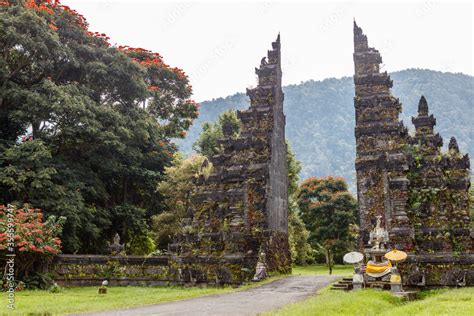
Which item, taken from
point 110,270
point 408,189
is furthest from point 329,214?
point 110,270

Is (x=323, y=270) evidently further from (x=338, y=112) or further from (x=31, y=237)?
(x=338, y=112)

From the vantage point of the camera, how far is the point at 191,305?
14148mm

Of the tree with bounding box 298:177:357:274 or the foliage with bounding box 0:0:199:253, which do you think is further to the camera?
the tree with bounding box 298:177:357:274

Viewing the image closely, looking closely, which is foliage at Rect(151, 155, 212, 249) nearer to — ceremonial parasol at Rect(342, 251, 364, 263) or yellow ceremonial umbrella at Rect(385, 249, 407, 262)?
ceremonial parasol at Rect(342, 251, 364, 263)

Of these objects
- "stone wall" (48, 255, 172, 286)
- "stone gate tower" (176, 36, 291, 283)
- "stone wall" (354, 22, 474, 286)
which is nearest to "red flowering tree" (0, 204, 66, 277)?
"stone wall" (48, 255, 172, 286)

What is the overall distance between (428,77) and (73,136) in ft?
Result: 509

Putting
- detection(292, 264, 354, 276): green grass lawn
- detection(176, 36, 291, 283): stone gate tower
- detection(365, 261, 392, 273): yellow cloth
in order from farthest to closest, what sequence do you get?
detection(292, 264, 354, 276): green grass lawn
detection(176, 36, 291, 283): stone gate tower
detection(365, 261, 392, 273): yellow cloth

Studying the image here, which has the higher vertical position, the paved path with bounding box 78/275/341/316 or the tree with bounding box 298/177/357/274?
the tree with bounding box 298/177/357/274

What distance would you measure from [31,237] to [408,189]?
54.1 feet

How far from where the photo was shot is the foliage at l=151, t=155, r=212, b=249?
99.4ft

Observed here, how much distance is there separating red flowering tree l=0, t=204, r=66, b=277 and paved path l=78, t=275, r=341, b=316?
8.89 m

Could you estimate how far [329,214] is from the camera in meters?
44.5

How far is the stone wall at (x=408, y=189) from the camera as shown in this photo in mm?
18281

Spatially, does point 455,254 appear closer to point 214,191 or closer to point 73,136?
point 214,191
